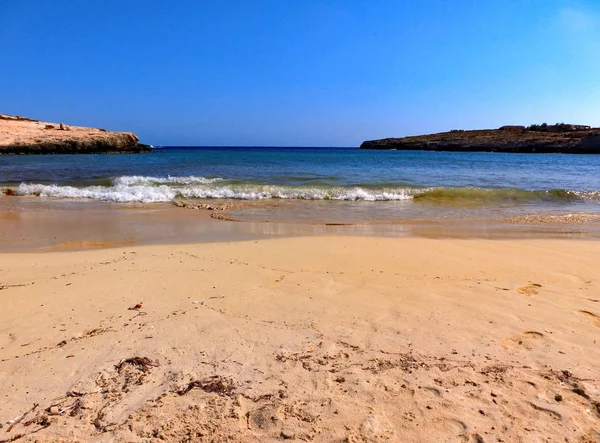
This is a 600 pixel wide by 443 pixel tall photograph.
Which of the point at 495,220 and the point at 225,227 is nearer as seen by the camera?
the point at 225,227

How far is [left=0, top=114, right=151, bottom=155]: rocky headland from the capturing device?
37.0m

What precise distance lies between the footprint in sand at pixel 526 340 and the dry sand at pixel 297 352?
0.02 meters

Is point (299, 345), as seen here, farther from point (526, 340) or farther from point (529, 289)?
point (529, 289)

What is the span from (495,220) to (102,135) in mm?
44090

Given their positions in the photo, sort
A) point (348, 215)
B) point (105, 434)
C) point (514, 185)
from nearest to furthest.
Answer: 1. point (105, 434)
2. point (348, 215)
3. point (514, 185)

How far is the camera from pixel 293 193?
13844mm

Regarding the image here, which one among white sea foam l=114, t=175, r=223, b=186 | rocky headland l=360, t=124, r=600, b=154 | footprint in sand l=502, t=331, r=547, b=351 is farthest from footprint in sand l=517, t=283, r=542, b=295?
rocky headland l=360, t=124, r=600, b=154

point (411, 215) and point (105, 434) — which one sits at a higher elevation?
point (105, 434)

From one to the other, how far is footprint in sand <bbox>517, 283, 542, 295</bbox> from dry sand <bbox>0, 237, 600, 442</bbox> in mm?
29

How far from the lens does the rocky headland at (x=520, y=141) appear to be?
5231 cm

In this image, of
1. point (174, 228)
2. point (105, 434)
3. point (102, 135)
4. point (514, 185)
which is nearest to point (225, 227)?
point (174, 228)

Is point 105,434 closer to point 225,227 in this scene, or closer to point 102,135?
point 225,227

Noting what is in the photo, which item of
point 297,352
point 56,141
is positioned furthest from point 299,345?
point 56,141

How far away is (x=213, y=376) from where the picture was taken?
249 cm
